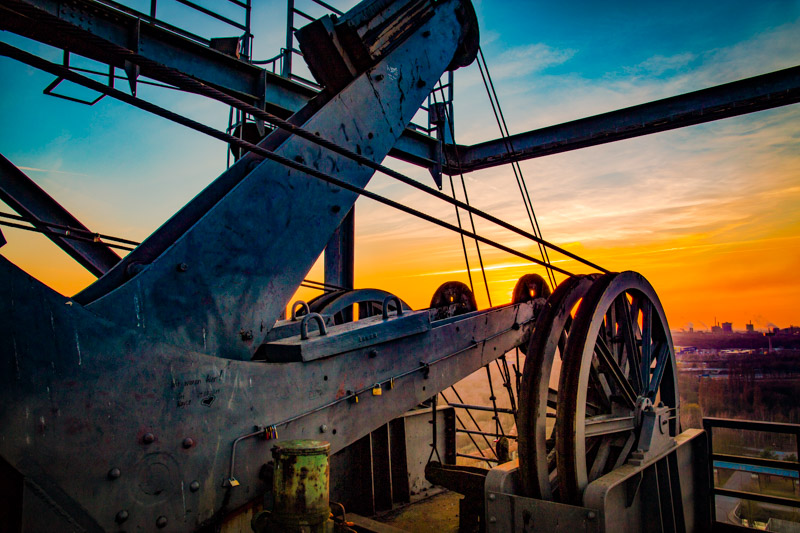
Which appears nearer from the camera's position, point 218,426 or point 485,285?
point 218,426

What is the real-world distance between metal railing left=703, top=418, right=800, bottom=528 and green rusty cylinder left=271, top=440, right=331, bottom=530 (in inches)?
180

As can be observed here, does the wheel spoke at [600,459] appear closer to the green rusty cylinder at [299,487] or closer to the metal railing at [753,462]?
the metal railing at [753,462]

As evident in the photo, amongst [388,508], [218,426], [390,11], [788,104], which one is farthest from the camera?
[788,104]

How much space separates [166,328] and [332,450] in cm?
117

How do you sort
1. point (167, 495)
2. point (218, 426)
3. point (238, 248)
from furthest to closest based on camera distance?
1. point (238, 248)
2. point (218, 426)
3. point (167, 495)

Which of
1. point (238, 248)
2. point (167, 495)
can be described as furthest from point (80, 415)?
point (238, 248)

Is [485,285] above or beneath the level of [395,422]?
above

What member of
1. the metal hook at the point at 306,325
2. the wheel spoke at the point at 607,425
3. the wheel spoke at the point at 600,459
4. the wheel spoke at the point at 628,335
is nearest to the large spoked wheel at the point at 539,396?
the wheel spoke at the point at 600,459

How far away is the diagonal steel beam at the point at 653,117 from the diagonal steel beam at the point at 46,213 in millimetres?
4044

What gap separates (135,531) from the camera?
2.34 meters

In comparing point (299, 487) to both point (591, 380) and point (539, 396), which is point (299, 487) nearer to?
point (539, 396)

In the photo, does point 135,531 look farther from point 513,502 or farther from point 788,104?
point 788,104

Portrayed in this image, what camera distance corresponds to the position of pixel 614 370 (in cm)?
518

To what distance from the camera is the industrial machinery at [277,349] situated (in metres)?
2.19
